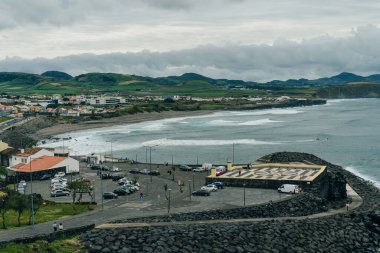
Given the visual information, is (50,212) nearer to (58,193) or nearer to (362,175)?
(58,193)

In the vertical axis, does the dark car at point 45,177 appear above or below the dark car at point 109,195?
below

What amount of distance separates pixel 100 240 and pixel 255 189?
21836 mm

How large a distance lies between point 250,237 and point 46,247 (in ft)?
41.8

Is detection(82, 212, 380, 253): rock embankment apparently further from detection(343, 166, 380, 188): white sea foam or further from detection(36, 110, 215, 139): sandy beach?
detection(36, 110, 215, 139): sandy beach

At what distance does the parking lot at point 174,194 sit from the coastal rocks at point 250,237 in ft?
21.9

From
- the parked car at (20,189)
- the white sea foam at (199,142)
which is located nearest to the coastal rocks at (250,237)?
the parked car at (20,189)

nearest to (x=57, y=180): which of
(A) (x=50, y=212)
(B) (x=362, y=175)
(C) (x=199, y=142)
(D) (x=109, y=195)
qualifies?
(D) (x=109, y=195)

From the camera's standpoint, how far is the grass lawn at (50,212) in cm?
3731

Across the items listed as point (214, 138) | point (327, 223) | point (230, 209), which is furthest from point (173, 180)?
point (214, 138)

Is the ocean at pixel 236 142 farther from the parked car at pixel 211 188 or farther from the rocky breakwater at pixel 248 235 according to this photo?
the rocky breakwater at pixel 248 235

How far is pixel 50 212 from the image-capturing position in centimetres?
4075

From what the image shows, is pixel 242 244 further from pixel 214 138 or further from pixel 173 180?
pixel 214 138

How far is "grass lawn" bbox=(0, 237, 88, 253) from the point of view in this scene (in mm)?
27709

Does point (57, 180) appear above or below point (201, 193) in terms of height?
below
